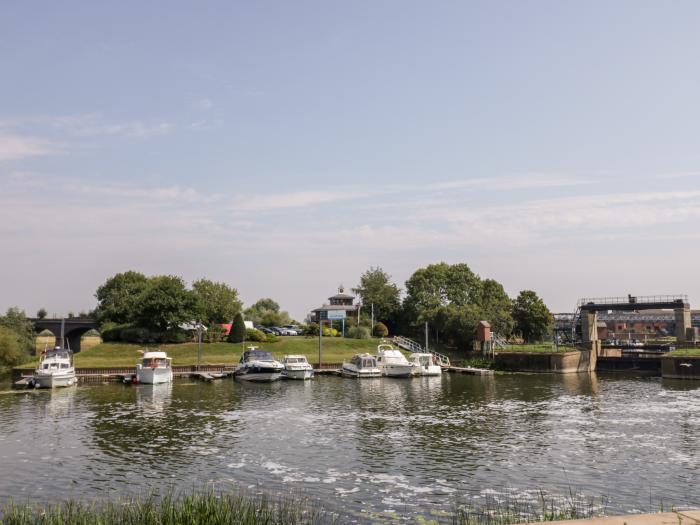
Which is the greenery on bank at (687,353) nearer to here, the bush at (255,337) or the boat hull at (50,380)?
the bush at (255,337)

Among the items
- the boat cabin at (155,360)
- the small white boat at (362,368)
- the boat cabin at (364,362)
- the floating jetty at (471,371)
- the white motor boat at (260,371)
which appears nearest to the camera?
the boat cabin at (155,360)

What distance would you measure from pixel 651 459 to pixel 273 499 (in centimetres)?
1900

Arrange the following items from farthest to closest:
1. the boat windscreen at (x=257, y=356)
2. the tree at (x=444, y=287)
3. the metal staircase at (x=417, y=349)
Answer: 1. the tree at (x=444, y=287)
2. the metal staircase at (x=417, y=349)
3. the boat windscreen at (x=257, y=356)

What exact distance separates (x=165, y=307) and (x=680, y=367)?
7046 centimetres

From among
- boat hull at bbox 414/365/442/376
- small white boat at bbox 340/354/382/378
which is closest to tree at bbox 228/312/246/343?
small white boat at bbox 340/354/382/378

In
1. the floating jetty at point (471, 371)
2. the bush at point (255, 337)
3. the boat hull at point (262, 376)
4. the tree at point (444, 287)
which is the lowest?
the floating jetty at point (471, 371)

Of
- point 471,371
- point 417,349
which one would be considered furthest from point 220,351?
point 471,371

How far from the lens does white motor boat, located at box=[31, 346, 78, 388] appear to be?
5947 centimetres

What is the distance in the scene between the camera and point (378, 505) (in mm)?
22953

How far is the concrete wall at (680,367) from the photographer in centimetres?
6950

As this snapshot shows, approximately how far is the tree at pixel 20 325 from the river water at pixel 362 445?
43.1m

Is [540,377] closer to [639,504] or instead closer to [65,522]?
[639,504]

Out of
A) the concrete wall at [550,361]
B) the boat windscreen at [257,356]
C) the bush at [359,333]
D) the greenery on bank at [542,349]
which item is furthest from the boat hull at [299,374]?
the bush at [359,333]

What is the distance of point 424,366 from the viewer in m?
74.9
